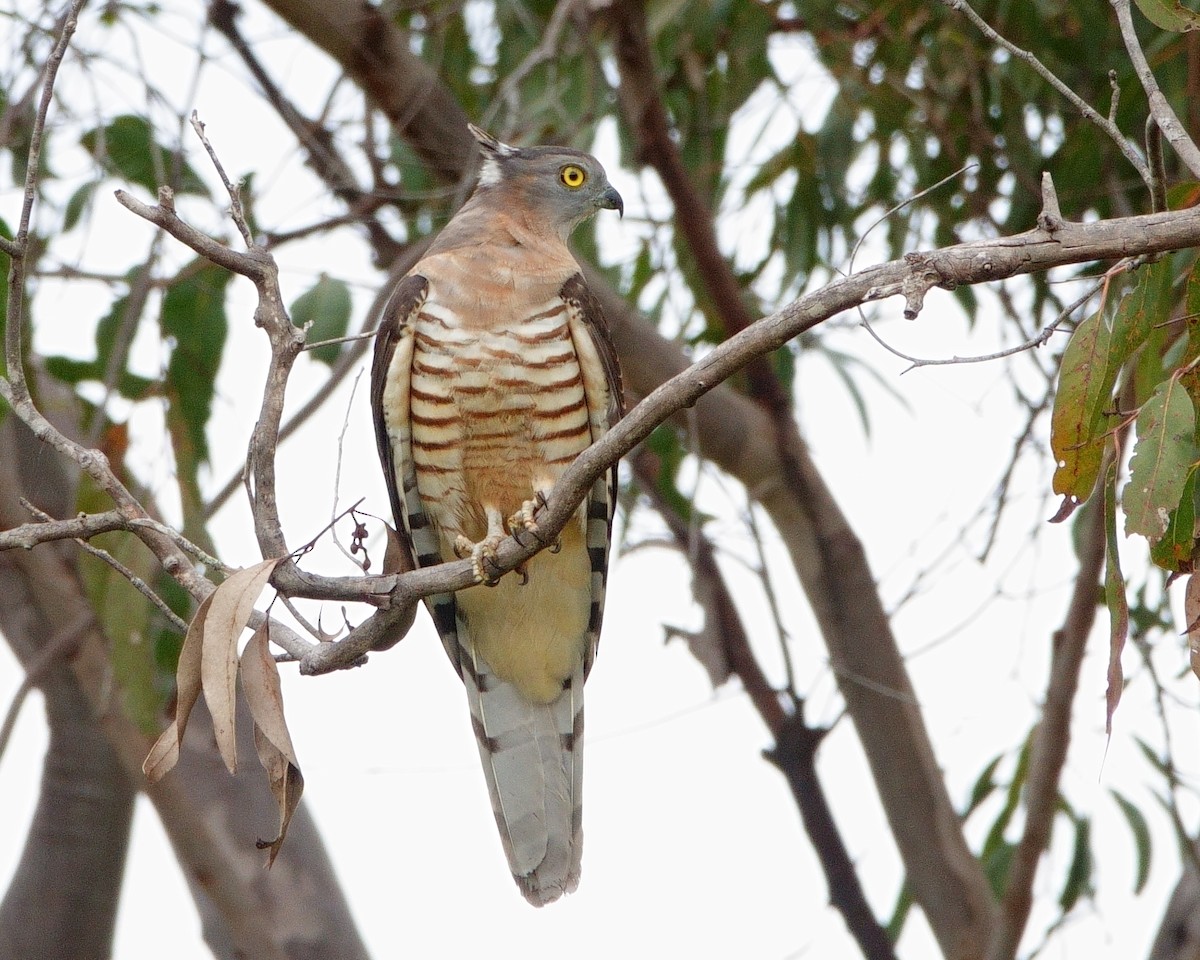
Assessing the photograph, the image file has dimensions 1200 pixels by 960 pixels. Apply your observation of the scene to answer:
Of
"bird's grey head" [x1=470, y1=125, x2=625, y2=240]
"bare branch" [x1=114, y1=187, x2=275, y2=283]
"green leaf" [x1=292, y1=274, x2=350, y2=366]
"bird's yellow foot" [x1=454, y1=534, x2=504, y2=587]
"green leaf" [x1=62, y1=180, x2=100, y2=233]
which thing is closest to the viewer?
"bare branch" [x1=114, y1=187, x2=275, y2=283]

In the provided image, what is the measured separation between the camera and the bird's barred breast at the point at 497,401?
3.33 meters

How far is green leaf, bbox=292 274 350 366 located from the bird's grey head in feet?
1.69

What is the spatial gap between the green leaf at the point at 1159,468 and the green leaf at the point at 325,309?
254cm

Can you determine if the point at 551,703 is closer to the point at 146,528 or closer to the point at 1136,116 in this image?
the point at 146,528

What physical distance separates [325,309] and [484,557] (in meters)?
1.69

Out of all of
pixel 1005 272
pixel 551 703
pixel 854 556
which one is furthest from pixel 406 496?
pixel 1005 272

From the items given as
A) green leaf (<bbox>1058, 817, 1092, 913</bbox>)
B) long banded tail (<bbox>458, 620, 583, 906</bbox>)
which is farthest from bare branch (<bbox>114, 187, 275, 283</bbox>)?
green leaf (<bbox>1058, 817, 1092, 913</bbox>)

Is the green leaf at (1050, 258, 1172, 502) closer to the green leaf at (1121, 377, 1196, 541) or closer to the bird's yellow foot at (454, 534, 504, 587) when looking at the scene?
the green leaf at (1121, 377, 1196, 541)

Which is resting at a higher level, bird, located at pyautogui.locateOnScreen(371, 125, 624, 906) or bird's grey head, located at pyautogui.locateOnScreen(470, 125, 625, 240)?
bird's grey head, located at pyautogui.locateOnScreen(470, 125, 625, 240)

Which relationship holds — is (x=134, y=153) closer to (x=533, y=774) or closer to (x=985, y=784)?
(x=533, y=774)

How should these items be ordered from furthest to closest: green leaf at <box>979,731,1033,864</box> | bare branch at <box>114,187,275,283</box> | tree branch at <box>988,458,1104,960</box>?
green leaf at <box>979,731,1033,864</box>
tree branch at <box>988,458,1104,960</box>
bare branch at <box>114,187,275,283</box>

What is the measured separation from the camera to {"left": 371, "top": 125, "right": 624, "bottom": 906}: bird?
3.34 metres

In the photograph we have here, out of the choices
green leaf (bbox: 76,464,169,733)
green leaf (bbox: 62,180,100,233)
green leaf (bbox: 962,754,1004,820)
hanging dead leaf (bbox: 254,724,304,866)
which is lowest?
hanging dead leaf (bbox: 254,724,304,866)

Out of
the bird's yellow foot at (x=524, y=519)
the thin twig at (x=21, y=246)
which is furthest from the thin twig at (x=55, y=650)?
the thin twig at (x=21, y=246)
